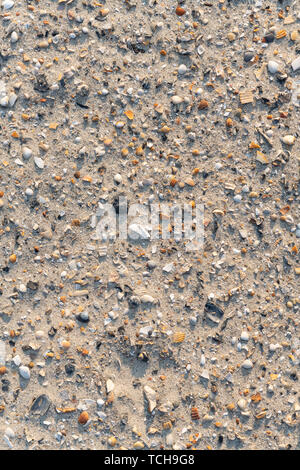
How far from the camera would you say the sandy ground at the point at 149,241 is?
2.81 m

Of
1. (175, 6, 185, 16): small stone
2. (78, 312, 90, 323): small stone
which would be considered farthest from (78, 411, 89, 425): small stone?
(175, 6, 185, 16): small stone

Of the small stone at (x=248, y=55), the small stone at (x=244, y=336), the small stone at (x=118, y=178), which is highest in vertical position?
the small stone at (x=248, y=55)

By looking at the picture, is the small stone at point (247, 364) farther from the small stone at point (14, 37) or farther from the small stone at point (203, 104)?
the small stone at point (14, 37)

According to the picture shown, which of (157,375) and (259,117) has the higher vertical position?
(259,117)

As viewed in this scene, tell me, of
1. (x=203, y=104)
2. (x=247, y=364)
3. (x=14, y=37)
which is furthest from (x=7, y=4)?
(x=247, y=364)

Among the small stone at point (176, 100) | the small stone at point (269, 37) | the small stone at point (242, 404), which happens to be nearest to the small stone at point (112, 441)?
the small stone at point (242, 404)

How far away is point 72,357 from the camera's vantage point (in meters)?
2.80

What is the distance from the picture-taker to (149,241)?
2852mm

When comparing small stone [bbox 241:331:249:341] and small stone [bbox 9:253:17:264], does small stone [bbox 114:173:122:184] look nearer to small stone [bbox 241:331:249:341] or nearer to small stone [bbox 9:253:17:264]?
small stone [bbox 9:253:17:264]

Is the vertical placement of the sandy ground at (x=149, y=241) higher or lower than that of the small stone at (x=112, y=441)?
higher

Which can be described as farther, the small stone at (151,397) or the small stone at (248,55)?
the small stone at (248,55)

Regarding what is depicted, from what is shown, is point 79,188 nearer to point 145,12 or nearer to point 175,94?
point 175,94
